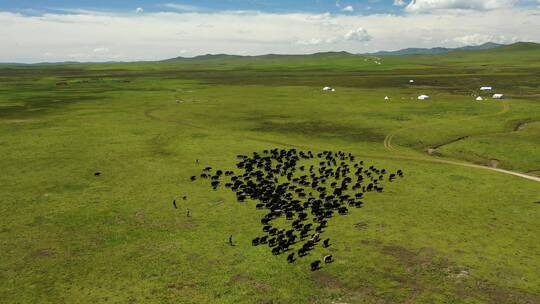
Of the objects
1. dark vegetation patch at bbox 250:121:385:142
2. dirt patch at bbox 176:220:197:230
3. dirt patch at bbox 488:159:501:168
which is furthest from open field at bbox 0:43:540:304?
dirt patch at bbox 488:159:501:168

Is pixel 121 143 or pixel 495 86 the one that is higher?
pixel 495 86

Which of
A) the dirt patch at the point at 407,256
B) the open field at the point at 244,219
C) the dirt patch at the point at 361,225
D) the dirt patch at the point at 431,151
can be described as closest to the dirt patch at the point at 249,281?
the open field at the point at 244,219

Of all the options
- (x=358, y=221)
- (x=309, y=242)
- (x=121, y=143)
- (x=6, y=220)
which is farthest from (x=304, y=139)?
(x=6, y=220)

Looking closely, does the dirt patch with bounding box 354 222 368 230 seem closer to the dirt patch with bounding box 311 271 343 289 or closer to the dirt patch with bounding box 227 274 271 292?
the dirt patch with bounding box 311 271 343 289

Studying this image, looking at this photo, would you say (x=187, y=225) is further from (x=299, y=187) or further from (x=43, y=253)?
(x=299, y=187)

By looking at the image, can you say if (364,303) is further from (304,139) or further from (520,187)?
(304,139)

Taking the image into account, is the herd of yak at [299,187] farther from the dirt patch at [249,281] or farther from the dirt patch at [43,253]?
the dirt patch at [43,253]
